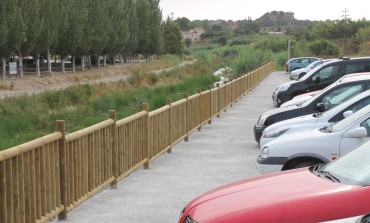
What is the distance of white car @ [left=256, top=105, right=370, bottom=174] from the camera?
840 centimetres

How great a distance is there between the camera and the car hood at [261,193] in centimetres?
447

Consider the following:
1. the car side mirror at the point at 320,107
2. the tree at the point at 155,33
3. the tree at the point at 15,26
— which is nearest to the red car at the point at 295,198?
the car side mirror at the point at 320,107

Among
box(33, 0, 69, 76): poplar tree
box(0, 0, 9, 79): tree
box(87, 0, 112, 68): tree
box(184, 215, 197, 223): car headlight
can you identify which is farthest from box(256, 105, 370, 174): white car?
box(87, 0, 112, 68): tree

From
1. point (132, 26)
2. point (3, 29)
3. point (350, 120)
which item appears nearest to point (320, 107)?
point (350, 120)

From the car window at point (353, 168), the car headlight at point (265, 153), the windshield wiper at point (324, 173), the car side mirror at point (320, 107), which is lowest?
the car headlight at point (265, 153)

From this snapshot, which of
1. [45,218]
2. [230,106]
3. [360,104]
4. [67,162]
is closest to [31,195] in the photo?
[45,218]

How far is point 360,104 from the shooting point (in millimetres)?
10117

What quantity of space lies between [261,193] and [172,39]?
415 feet

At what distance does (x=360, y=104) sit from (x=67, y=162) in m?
4.85

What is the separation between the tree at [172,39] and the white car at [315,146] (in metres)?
120

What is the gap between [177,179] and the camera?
34.6ft

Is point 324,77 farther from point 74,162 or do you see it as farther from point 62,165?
point 62,165

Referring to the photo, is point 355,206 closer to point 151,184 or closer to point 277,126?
point 151,184

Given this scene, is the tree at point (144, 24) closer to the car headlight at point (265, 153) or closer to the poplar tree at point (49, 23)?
the poplar tree at point (49, 23)
